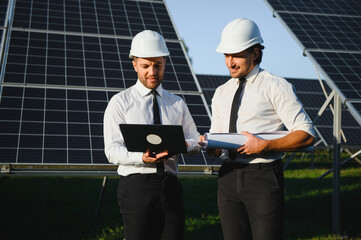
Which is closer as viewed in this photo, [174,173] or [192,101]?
[174,173]

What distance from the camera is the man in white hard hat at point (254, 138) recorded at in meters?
3.35

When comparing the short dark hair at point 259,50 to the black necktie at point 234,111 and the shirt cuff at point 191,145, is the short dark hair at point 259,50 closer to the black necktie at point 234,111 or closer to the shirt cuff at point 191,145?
the black necktie at point 234,111

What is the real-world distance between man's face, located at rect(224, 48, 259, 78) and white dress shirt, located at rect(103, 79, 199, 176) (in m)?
0.72

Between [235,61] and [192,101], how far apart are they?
12.0 ft

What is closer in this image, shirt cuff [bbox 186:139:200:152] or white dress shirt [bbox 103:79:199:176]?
white dress shirt [bbox 103:79:199:176]

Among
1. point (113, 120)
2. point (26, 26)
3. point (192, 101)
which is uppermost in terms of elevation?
point (26, 26)

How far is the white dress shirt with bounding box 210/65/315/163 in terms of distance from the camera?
3383mm

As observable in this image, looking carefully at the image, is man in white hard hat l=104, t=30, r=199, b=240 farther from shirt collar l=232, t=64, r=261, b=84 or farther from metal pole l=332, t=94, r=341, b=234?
metal pole l=332, t=94, r=341, b=234

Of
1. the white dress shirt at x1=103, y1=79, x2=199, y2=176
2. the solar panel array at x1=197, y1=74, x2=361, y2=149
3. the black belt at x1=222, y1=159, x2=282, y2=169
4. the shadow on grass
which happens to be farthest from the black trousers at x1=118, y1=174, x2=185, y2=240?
the solar panel array at x1=197, y1=74, x2=361, y2=149

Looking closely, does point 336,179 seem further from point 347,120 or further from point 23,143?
point 347,120

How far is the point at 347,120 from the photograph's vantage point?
1961 centimetres

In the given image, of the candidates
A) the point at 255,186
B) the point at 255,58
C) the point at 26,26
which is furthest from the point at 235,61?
the point at 26,26


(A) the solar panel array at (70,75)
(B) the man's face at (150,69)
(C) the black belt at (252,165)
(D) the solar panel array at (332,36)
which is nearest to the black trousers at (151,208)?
(C) the black belt at (252,165)

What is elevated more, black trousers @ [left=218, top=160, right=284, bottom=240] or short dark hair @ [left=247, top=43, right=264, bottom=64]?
short dark hair @ [left=247, top=43, right=264, bottom=64]
